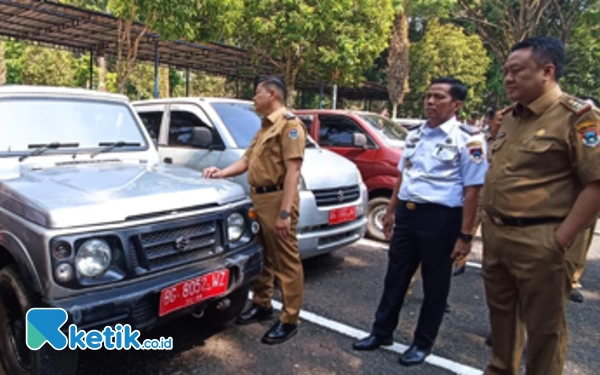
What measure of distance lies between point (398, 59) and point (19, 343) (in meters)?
18.2

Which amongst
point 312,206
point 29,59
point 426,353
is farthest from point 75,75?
point 426,353

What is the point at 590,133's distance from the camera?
6.42ft

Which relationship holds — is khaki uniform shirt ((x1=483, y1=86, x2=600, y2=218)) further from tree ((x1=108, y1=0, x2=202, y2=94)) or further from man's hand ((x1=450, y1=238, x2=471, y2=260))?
tree ((x1=108, y1=0, x2=202, y2=94))

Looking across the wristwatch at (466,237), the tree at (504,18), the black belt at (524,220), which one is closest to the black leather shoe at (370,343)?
the wristwatch at (466,237)

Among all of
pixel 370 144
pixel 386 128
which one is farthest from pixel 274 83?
pixel 386 128

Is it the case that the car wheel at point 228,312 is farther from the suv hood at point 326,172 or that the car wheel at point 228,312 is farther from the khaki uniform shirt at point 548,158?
the khaki uniform shirt at point 548,158

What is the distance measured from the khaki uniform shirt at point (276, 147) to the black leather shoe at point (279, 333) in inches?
40.6

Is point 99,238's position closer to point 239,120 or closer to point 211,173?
point 211,173

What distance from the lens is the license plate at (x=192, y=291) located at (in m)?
2.39

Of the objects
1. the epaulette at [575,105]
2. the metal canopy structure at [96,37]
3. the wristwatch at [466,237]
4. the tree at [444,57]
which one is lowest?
the wristwatch at [466,237]

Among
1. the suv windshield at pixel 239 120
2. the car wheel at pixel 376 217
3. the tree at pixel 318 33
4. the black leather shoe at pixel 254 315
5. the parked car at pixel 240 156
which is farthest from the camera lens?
the tree at pixel 318 33

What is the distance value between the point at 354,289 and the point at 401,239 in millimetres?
1458

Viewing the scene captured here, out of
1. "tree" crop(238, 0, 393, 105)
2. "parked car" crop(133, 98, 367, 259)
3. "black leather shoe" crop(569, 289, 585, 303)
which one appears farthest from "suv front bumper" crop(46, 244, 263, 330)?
"tree" crop(238, 0, 393, 105)

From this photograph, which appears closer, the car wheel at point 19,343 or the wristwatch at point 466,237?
the car wheel at point 19,343
